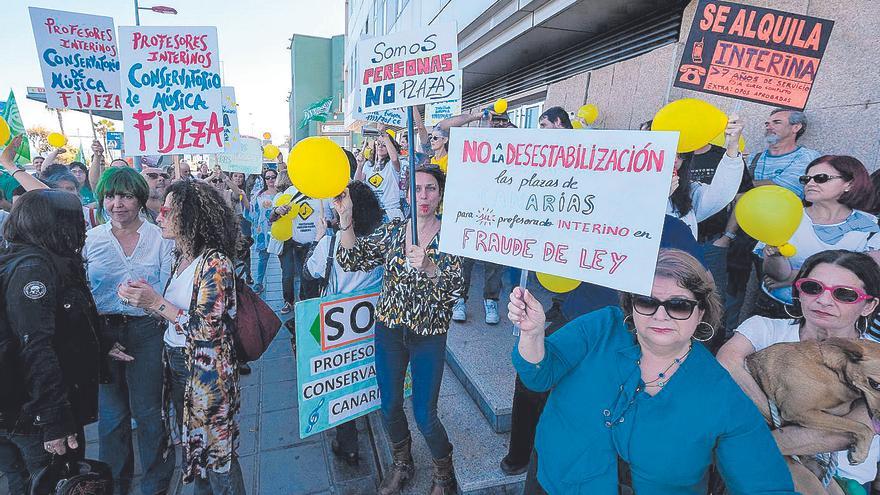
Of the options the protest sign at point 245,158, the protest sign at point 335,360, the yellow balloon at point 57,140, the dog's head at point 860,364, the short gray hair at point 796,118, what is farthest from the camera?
the protest sign at point 245,158

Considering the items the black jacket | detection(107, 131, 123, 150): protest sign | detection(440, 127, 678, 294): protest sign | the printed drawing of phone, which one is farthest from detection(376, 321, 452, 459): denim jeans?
detection(107, 131, 123, 150): protest sign

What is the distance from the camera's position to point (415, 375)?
8.34 ft

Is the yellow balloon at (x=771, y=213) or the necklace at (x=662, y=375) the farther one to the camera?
the yellow balloon at (x=771, y=213)

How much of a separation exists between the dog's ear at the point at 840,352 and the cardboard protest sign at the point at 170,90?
419 centimetres

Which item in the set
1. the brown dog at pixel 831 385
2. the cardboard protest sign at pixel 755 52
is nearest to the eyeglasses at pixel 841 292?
the brown dog at pixel 831 385

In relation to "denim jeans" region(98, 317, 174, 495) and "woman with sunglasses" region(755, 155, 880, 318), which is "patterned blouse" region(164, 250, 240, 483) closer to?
"denim jeans" region(98, 317, 174, 495)

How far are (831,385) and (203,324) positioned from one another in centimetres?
258

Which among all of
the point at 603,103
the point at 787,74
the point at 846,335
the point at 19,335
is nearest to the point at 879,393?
the point at 846,335

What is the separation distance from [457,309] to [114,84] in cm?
497

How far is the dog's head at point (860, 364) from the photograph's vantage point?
1296mm

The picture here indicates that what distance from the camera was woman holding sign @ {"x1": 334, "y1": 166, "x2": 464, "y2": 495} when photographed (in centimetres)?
244

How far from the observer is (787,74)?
2.99 m

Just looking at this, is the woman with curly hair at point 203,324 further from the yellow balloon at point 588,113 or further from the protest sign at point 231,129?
the yellow balloon at point 588,113

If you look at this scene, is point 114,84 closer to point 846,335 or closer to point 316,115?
point 846,335
